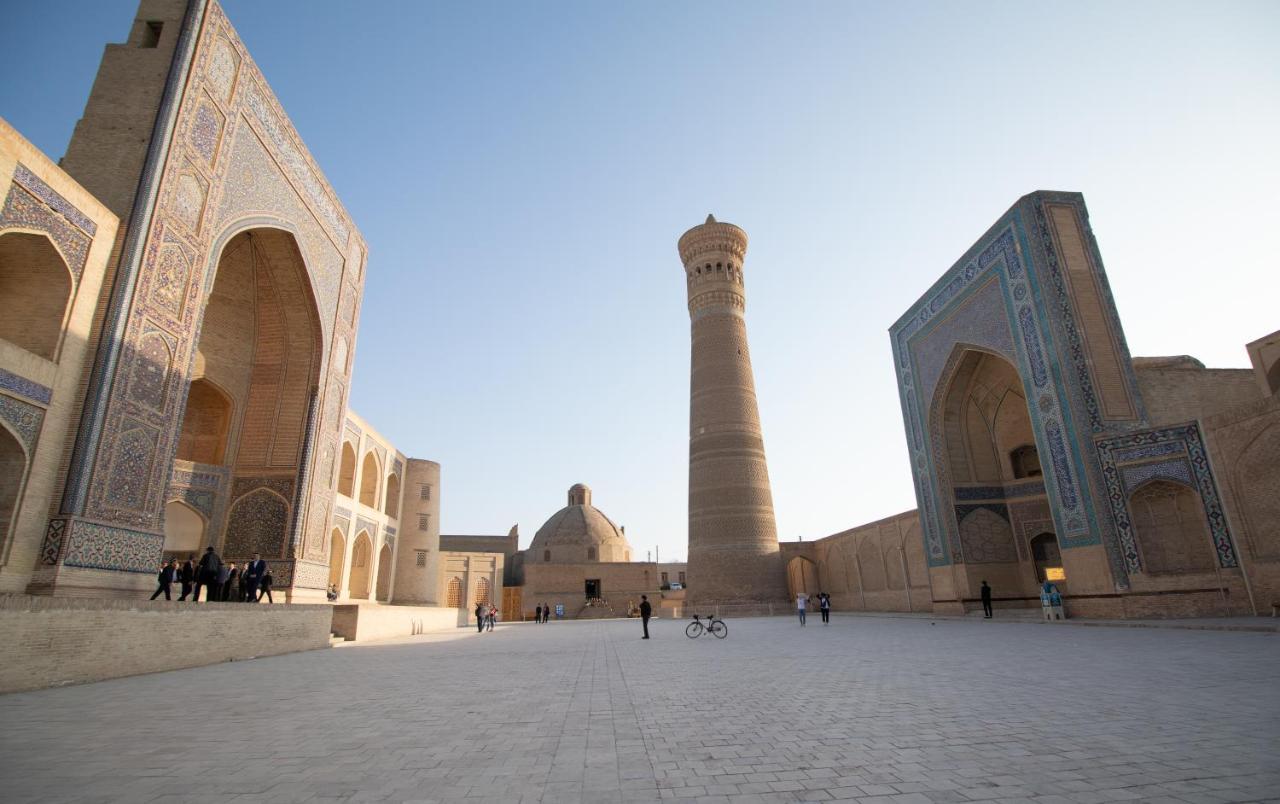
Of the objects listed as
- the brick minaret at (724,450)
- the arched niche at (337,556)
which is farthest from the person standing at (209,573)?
the brick minaret at (724,450)

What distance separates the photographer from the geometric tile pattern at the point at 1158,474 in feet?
29.0

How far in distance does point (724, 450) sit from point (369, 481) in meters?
10.4

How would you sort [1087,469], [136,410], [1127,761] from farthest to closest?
[1087,469]
[136,410]
[1127,761]

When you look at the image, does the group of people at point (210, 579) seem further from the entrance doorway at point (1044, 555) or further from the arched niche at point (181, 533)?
the entrance doorway at point (1044, 555)

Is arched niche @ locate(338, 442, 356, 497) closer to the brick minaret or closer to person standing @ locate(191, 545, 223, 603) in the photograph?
person standing @ locate(191, 545, 223, 603)

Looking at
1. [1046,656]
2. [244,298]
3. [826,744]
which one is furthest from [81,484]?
[1046,656]

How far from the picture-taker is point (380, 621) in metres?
11.6

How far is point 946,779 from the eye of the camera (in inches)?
83.9

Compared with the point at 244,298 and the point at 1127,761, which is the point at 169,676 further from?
the point at 244,298

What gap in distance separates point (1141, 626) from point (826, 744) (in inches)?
313

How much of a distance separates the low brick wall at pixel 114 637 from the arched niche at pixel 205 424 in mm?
4463

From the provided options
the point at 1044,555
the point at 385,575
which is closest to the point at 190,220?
the point at 385,575

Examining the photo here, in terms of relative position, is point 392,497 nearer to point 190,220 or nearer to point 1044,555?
point 190,220

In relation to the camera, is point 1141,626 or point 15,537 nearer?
point 15,537
